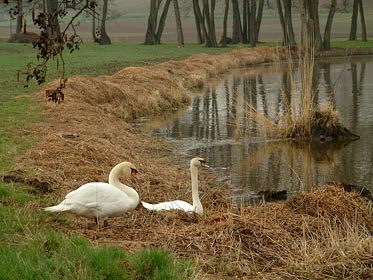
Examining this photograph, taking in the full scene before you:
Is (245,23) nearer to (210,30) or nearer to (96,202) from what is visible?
(210,30)

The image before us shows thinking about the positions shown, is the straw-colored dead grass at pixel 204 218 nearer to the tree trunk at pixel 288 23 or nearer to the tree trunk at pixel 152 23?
the tree trunk at pixel 288 23

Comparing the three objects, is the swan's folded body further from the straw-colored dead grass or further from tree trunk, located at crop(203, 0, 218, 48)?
tree trunk, located at crop(203, 0, 218, 48)

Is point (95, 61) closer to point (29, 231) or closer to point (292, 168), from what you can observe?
point (292, 168)

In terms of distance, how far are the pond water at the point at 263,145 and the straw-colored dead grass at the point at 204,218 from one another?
3.09 feet

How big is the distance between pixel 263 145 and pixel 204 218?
32.7 feet

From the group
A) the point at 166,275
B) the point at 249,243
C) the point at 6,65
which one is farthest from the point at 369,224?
the point at 6,65

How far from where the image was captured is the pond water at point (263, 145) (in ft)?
50.4

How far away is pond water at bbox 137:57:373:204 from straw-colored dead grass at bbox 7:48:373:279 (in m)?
0.94

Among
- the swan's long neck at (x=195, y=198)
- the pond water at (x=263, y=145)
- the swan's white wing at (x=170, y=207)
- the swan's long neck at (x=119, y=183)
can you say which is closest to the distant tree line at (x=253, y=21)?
the pond water at (x=263, y=145)

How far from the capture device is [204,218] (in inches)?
383

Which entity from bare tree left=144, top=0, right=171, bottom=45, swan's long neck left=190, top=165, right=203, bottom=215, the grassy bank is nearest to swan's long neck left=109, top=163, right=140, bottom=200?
the grassy bank

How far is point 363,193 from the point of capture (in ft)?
42.0

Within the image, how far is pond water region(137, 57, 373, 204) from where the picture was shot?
15.4 metres

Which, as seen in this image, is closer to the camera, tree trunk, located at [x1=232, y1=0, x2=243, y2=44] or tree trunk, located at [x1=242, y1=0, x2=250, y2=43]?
tree trunk, located at [x1=232, y1=0, x2=243, y2=44]
